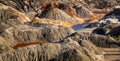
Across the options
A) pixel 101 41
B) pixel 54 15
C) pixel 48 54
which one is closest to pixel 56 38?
pixel 101 41

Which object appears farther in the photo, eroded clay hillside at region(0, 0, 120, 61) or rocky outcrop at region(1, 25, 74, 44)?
rocky outcrop at region(1, 25, 74, 44)

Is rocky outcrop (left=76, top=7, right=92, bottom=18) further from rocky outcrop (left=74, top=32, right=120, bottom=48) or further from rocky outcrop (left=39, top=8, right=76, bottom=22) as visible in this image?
rocky outcrop (left=74, top=32, right=120, bottom=48)

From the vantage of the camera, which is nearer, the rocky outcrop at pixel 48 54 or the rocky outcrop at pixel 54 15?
the rocky outcrop at pixel 48 54

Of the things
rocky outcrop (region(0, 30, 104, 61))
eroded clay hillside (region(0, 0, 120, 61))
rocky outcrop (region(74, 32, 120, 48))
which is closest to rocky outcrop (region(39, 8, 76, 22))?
eroded clay hillside (region(0, 0, 120, 61))

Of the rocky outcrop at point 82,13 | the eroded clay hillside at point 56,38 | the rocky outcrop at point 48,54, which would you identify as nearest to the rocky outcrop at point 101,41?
the eroded clay hillside at point 56,38

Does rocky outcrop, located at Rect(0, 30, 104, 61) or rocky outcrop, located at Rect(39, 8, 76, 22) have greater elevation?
rocky outcrop, located at Rect(0, 30, 104, 61)

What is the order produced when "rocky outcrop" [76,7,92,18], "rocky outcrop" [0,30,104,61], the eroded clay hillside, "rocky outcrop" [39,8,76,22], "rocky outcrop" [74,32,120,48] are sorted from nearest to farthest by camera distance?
"rocky outcrop" [0,30,104,61], the eroded clay hillside, "rocky outcrop" [74,32,120,48], "rocky outcrop" [39,8,76,22], "rocky outcrop" [76,7,92,18]

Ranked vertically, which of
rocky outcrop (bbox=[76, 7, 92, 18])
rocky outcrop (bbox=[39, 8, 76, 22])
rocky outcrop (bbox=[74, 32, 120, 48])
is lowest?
rocky outcrop (bbox=[76, 7, 92, 18])

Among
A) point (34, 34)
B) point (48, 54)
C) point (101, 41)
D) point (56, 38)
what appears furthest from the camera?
point (56, 38)

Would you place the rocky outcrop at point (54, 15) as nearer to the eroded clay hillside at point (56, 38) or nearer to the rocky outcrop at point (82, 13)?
the eroded clay hillside at point (56, 38)

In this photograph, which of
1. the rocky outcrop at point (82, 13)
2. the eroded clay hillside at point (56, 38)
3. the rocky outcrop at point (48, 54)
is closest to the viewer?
the rocky outcrop at point (48, 54)

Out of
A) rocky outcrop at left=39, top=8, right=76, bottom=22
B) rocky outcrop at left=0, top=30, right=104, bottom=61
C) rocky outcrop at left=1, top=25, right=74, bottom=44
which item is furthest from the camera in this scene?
rocky outcrop at left=39, top=8, right=76, bottom=22

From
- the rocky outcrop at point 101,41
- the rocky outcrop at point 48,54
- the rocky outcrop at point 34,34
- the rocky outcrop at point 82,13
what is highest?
the rocky outcrop at point 48,54

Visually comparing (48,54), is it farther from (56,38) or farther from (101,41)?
(56,38)
